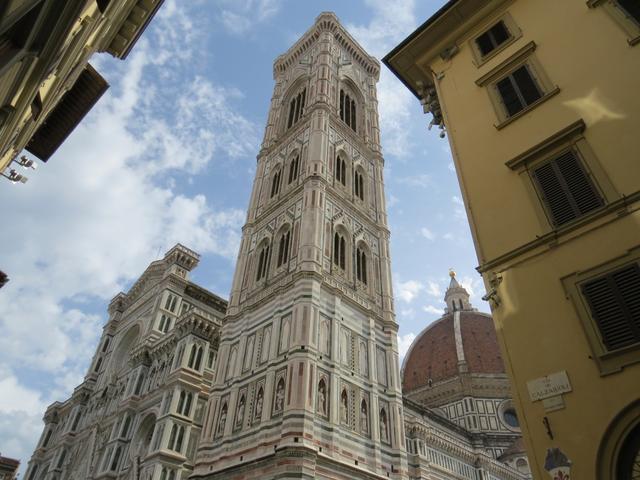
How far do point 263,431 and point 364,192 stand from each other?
1779 cm

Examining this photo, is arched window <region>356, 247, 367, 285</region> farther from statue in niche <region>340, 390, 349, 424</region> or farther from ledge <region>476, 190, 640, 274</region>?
ledge <region>476, 190, 640, 274</region>

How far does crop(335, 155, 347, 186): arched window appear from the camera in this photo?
3058 centimetres

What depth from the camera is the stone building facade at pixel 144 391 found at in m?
25.5

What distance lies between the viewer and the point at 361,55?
41875 mm

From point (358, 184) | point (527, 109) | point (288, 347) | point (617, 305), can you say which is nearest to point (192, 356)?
point (288, 347)

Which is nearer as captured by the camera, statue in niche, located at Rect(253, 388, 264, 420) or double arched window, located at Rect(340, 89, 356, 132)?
statue in niche, located at Rect(253, 388, 264, 420)

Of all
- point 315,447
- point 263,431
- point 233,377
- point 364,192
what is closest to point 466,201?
point 315,447

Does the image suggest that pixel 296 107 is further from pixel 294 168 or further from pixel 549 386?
pixel 549 386

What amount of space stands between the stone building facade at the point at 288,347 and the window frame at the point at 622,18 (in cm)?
1559

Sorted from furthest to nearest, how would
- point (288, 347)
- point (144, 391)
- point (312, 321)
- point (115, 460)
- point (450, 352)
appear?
point (450, 352) < point (144, 391) < point (115, 460) < point (312, 321) < point (288, 347)

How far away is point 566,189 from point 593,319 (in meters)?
2.54

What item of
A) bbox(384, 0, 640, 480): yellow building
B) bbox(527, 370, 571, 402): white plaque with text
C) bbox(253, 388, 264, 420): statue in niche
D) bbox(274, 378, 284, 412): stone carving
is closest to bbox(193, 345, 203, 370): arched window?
bbox(253, 388, 264, 420): statue in niche

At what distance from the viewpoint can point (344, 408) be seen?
20328 mm

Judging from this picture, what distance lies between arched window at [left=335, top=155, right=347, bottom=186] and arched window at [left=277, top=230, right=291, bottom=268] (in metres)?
5.90
